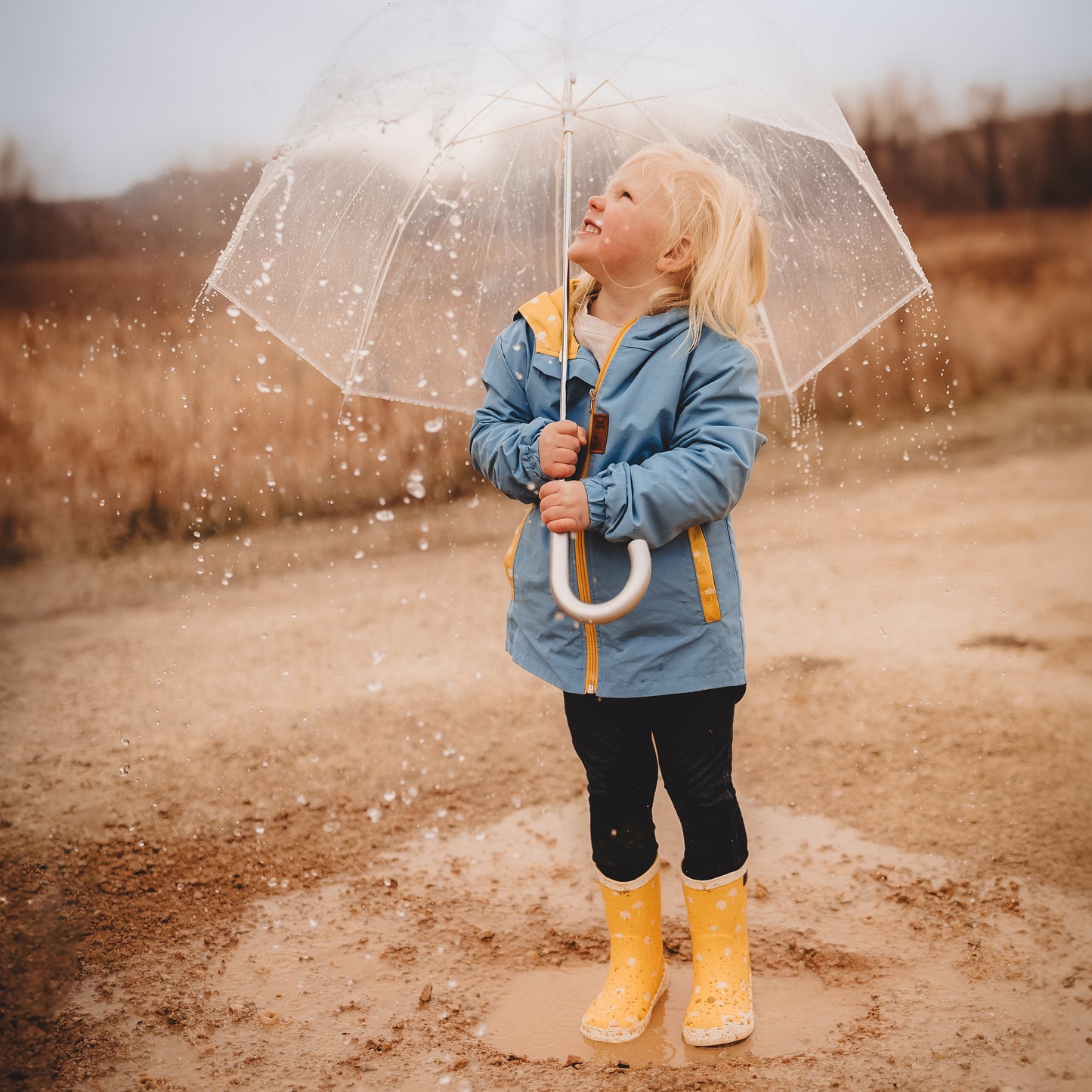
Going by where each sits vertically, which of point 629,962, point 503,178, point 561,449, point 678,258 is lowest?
point 629,962

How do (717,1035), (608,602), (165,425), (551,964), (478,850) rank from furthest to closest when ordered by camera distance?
(165,425)
(478,850)
(551,964)
(717,1035)
(608,602)

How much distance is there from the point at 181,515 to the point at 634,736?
194 inches

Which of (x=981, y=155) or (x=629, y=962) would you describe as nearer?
(x=629, y=962)

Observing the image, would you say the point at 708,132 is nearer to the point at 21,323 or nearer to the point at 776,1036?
the point at 776,1036

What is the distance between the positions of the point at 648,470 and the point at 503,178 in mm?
658

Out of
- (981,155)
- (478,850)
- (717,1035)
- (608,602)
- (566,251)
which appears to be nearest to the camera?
(608,602)

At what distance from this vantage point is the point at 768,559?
5.73 meters

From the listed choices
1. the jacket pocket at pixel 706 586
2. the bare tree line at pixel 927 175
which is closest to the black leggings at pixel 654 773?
the jacket pocket at pixel 706 586

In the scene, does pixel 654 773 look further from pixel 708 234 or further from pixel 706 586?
pixel 708 234

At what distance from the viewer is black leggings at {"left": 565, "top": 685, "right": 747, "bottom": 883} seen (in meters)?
1.74

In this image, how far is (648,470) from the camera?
1579 mm

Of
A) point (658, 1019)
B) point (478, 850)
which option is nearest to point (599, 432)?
point (658, 1019)

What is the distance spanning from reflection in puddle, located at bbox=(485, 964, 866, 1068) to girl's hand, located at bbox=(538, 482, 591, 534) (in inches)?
35.9

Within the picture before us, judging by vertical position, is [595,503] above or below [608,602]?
above
